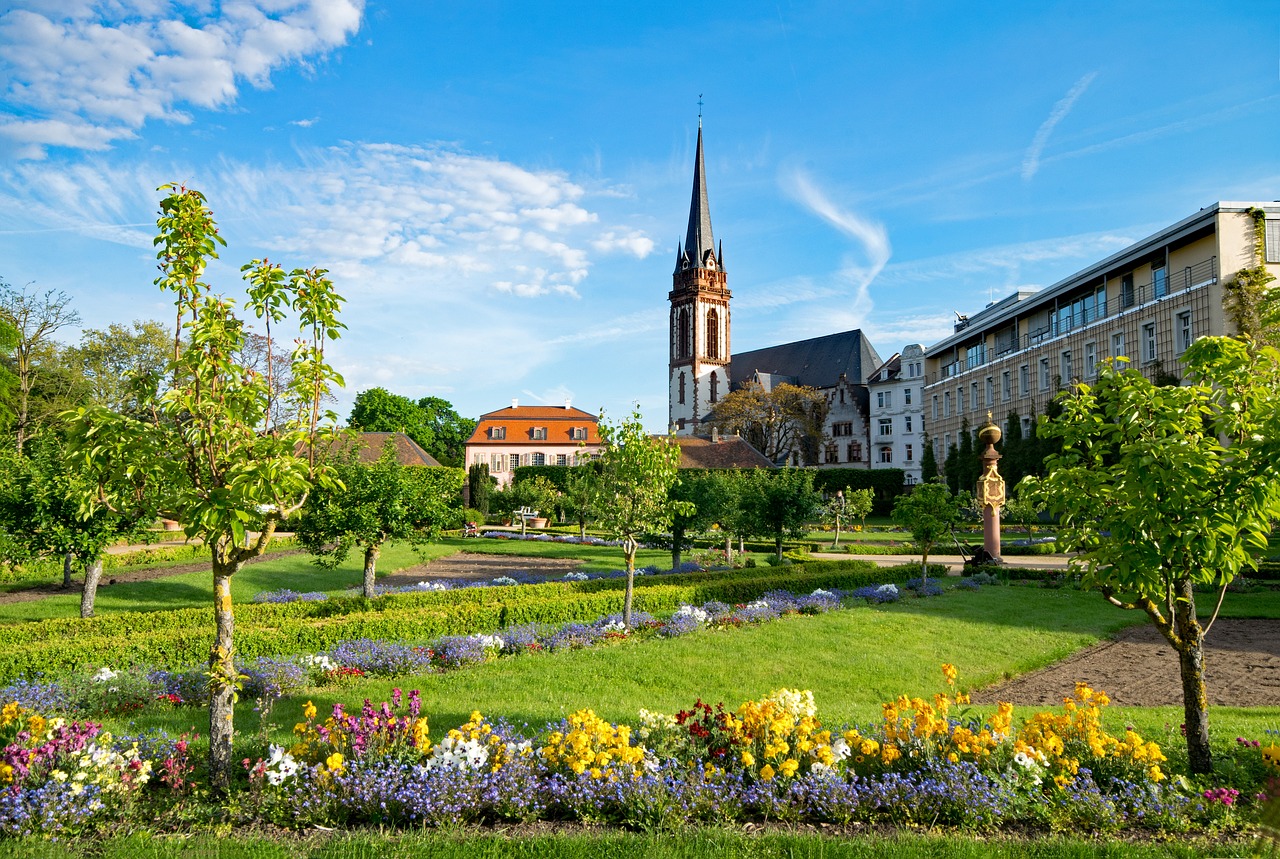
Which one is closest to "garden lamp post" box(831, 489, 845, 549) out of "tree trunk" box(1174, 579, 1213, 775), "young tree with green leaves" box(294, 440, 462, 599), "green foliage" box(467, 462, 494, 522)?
"young tree with green leaves" box(294, 440, 462, 599)

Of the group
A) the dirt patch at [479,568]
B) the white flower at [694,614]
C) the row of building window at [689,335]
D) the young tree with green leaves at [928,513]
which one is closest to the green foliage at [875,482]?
the dirt patch at [479,568]

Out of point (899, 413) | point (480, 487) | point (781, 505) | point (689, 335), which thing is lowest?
point (781, 505)

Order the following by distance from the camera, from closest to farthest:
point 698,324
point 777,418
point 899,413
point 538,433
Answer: point 538,433
point 899,413
point 777,418
point 698,324

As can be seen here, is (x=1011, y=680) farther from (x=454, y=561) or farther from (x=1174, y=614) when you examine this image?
(x=454, y=561)

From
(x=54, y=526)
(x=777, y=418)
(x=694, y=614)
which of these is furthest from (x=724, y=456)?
(x=54, y=526)

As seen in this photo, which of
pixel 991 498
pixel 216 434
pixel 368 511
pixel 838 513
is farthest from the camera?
pixel 838 513

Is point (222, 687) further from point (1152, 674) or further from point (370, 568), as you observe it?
point (1152, 674)

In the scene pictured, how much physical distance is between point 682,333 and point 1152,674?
84111 mm

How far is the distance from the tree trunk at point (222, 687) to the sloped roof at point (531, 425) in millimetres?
64033

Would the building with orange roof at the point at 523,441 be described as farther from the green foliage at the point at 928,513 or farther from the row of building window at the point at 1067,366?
the green foliage at the point at 928,513

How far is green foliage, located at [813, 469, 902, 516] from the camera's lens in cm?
5434

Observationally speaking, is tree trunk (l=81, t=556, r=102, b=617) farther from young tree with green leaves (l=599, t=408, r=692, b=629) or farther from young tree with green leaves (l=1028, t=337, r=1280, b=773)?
young tree with green leaves (l=1028, t=337, r=1280, b=773)

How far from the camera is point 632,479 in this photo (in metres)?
14.5

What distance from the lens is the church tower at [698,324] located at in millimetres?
90062
